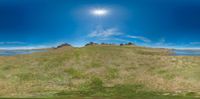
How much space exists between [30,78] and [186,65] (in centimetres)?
4321

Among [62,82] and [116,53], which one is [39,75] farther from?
[116,53]

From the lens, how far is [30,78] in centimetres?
7069

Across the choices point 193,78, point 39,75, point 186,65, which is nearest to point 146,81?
point 193,78

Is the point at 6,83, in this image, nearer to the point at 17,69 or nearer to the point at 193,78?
the point at 17,69

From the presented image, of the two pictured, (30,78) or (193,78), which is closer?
(193,78)

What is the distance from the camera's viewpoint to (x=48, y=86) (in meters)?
64.3

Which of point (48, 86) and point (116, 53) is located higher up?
point (116, 53)

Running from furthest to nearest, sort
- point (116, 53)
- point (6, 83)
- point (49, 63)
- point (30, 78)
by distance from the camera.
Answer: point (116, 53), point (49, 63), point (30, 78), point (6, 83)

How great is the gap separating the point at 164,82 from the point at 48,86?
2824cm

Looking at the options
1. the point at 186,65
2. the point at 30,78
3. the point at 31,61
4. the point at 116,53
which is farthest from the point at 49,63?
the point at 186,65

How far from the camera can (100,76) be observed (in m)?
71.9

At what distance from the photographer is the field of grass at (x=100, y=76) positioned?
56.6 metres

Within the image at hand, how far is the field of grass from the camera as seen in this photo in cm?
5658

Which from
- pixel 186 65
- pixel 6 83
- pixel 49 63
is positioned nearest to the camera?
A: pixel 6 83
